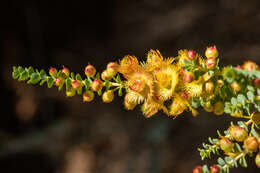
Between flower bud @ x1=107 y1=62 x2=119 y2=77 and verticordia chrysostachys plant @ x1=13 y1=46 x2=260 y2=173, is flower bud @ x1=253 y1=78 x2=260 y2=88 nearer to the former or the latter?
verticordia chrysostachys plant @ x1=13 y1=46 x2=260 y2=173

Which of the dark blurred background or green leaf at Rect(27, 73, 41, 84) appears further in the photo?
the dark blurred background

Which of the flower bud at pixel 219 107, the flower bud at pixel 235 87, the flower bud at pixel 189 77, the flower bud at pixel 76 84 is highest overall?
the flower bud at pixel 76 84

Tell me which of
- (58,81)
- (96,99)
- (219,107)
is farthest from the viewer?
(96,99)

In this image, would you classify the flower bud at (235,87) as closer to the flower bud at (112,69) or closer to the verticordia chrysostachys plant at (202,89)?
the verticordia chrysostachys plant at (202,89)

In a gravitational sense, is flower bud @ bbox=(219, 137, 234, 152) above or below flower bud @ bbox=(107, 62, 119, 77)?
below

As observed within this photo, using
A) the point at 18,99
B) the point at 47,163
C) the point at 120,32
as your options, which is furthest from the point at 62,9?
the point at 47,163

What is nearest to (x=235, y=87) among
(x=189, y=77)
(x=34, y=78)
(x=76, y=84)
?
(x=189, y=77)

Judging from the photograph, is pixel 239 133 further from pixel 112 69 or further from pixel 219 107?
pixel 112 69

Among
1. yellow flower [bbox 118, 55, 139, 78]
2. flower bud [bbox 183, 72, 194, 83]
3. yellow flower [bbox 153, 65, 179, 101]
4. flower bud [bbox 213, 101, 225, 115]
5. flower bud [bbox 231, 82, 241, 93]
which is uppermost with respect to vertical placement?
yellow flower [bbox 118, 55, 139, 78]

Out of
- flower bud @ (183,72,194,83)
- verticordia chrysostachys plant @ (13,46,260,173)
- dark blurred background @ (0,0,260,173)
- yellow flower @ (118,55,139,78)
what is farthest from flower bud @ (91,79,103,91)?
dark blurred background @ (0,0,260,173)

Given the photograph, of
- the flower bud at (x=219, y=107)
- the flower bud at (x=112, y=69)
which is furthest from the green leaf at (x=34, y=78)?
the flower bud at (x=219, y=107)
